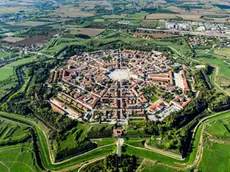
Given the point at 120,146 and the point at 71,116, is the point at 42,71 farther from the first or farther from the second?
the point at 120,146

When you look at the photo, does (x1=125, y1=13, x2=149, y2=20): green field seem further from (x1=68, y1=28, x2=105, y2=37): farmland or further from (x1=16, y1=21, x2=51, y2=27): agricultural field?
(x1=16, y1=21, x2=51, y2=27): agricultural field

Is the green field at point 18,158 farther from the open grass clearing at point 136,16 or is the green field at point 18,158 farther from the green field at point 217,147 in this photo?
the open grass clearing at point 136,16

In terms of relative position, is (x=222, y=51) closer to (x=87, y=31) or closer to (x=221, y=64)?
(x=221, y=64)

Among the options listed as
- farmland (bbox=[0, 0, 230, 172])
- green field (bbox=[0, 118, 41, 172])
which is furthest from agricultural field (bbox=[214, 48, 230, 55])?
green field (bbox=[0, 118, 41, 172])

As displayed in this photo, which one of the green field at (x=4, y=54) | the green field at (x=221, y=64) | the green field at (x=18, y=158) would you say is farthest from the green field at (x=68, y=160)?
the green field at (x=4, y=54)

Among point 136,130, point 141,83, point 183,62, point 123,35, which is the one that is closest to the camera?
point 136,130

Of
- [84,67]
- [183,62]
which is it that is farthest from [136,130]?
[183,62]

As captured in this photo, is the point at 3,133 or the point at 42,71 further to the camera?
the point at 42,71

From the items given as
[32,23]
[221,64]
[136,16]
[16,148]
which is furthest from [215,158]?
[32,23]

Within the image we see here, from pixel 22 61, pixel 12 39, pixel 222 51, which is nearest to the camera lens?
pixel 22 61
